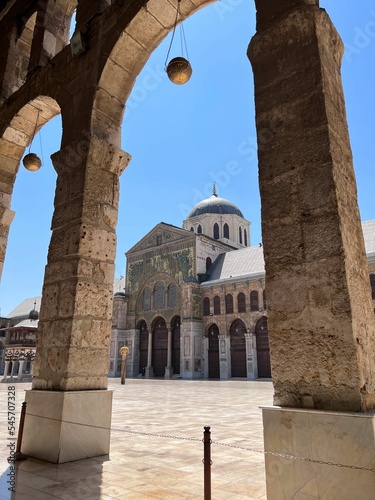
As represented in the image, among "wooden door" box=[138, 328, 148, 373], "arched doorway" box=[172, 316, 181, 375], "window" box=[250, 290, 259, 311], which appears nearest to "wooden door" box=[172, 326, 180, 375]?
"arched doorway" box=[172, 316, 181, 375]

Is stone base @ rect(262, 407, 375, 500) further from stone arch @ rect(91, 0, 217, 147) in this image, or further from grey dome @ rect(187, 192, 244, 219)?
grey dome @ rect(187, 192, 244, 219)

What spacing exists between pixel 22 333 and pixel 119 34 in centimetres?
2037

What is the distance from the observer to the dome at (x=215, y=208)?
3683cm

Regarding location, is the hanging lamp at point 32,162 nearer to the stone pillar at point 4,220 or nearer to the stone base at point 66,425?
the stone pillar at point 4,220

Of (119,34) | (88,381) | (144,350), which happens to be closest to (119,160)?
(119,34)

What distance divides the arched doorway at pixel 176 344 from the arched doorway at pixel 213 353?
2.63 metres

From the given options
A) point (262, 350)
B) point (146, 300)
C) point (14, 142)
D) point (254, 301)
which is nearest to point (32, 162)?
point (14, 142)

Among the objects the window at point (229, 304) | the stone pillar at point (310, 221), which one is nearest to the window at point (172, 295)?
the window at point (229, 304)

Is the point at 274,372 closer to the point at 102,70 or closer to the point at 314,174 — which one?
the point at 314,174

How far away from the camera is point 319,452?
7.26ft

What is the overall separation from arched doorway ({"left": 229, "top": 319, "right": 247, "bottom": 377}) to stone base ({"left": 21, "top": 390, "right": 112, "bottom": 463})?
2333cm

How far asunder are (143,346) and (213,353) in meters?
6.81

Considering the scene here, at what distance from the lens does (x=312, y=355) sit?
2.41 m

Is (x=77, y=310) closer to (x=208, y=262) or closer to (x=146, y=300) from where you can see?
(x=208, y=262)
